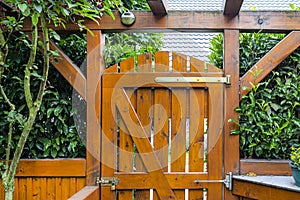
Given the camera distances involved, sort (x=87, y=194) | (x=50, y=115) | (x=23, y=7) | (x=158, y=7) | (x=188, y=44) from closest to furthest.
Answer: (x=23, y=7) < (x=87, y=194) < (x=158, y=7) < (x=50, y=115) < (x=188, y=44)

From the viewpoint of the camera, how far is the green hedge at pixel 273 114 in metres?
2.37

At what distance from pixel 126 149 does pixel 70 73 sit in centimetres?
73

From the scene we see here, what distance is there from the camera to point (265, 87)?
244 centimetres

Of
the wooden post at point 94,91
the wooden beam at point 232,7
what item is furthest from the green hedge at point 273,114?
the wooden post at point 94,91

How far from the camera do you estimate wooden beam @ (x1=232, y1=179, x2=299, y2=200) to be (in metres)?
2.07

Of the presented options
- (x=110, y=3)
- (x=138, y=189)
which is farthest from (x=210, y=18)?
(x=138, y=189)

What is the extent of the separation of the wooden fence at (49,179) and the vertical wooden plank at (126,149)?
299mm

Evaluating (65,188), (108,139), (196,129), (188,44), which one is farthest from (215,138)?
(188,44)

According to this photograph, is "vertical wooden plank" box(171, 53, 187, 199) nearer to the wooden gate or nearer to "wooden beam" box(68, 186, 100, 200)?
the wooden gate

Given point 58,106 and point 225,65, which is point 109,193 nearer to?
point 58,106

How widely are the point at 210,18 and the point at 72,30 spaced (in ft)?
3.49

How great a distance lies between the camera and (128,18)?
2473 millimetres

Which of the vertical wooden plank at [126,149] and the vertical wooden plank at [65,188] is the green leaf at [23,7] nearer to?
the vertical wooden plank at [126,149]

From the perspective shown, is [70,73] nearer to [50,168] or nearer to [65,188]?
[50,168]
